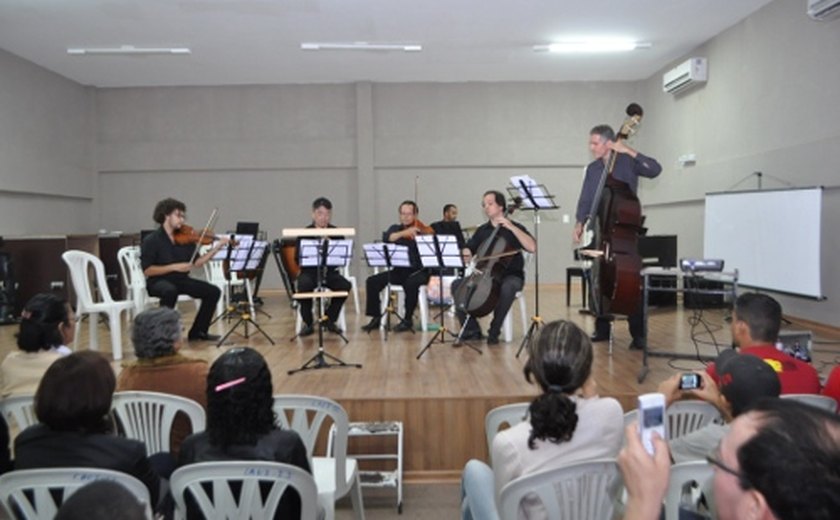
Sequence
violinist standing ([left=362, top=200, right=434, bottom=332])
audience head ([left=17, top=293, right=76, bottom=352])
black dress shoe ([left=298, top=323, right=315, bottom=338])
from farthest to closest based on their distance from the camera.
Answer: violinist standing ([left=362, top=200, right=434, bottom=332]) < black dress shoe ([left=298, top=323, right=315, bottom=338]) < audience head ([left=17, top=293, right=76, bottom=352])

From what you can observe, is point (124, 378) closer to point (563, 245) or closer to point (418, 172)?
point (418, 172)

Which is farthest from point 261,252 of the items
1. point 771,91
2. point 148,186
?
point 771,91

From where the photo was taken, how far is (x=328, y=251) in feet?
14.7

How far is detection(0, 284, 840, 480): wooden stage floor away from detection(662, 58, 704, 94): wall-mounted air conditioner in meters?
3.17

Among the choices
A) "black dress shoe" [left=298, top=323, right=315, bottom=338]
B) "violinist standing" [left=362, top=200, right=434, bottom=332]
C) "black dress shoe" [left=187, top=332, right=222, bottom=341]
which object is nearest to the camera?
"black dress shoe" [left=187, top=332, right=222, bottom=341]

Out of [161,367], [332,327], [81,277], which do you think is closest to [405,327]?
[332,327]

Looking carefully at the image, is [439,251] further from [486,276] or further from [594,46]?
[594,46]

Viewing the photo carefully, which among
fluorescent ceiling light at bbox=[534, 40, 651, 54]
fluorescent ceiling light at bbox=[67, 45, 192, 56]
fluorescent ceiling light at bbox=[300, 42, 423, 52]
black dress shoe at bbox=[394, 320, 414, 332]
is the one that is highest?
fluorescent ceiling light at bbox=[534, 40, 651, 54]

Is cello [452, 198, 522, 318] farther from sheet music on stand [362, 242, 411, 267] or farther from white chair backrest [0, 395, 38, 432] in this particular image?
white chair backrest [0, 395, 38, 432]

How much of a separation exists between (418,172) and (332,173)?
1321 mm

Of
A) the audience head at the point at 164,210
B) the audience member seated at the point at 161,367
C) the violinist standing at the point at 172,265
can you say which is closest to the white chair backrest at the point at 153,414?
the audience member seated at the point at 161,367

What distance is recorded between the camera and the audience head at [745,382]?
1.69 m

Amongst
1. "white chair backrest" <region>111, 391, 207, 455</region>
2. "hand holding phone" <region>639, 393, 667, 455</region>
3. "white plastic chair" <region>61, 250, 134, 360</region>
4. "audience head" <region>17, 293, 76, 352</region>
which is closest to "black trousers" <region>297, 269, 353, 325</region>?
"white plastic chair" <region>61, 250, 134, 360</region>

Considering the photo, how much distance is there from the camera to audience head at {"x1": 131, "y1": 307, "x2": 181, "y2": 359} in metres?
2.31
